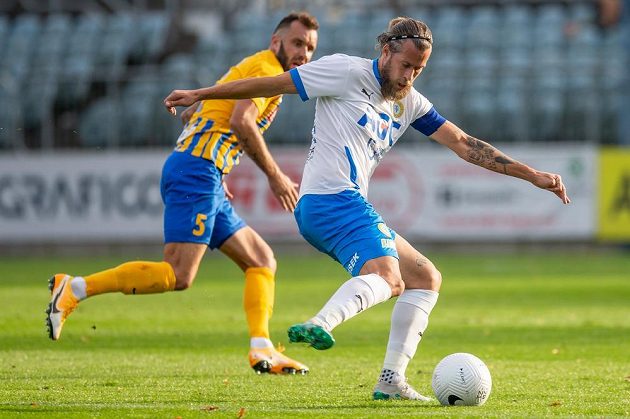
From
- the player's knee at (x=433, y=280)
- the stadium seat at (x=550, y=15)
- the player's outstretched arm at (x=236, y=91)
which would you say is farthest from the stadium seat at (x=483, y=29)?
the player's outstretched arm at (x=236, y=91)

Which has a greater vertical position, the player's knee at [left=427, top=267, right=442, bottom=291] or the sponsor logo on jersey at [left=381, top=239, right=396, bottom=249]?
the sponsor logo on jersey at [left=381, top=239, right=396, bottom=249]

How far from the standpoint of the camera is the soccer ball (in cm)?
650

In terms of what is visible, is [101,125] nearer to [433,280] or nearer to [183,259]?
[183,259]

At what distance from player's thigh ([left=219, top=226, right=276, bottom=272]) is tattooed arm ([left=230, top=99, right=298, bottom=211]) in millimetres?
814

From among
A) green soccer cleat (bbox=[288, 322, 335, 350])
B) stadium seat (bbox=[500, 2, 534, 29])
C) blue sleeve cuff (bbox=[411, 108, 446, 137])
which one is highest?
stadium seat (bbox=[500, 2, 534, 29])

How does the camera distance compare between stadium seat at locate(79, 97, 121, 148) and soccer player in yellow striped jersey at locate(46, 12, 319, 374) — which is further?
stadium seat at locate(79, 97, 121, 148)

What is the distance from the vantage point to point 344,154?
6.62m

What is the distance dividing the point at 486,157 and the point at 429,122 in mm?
394

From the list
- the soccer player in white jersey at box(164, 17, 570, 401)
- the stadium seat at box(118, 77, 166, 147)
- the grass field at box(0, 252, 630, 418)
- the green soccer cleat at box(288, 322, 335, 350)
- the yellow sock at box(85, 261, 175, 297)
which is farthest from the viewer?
the stadium seat at box(118, 77, 166, 147)

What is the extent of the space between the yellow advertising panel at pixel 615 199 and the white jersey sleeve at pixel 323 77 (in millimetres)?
15564

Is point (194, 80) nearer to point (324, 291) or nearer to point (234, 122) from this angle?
point (324, 291)

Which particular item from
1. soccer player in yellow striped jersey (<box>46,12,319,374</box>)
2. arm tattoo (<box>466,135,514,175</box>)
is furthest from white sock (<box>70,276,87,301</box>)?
arm tattoo (<box>466,135,514,175</box>)

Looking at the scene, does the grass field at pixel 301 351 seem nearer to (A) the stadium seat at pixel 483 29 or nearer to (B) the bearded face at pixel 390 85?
(B) the bearded face at pixel 390 85

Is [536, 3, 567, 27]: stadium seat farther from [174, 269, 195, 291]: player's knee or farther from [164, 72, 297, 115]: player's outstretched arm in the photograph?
[164, 72, 297, 115]: player's outstretched arm
